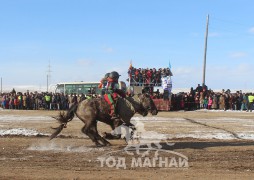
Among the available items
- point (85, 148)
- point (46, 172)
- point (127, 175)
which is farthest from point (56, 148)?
point (127, 175)

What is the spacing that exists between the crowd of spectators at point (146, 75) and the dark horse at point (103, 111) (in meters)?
22.3

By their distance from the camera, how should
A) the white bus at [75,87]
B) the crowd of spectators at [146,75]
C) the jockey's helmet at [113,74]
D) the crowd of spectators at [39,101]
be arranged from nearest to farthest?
the jockey's helmet at [113,74] < the crowd of spectators at [146,75] < the crowd of spectators at [39,101] < the white bus at [75,87]

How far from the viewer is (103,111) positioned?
42.2 ft

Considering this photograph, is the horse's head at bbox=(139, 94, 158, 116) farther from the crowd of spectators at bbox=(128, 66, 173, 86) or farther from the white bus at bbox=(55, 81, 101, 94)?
the white bus at bbox=(55, 81, 101, 94)

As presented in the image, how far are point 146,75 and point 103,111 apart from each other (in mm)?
23076

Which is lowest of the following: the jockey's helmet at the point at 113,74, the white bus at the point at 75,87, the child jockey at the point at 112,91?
the child jockey at the point at 112,91

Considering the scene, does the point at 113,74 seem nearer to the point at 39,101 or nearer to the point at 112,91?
the point at 112,91

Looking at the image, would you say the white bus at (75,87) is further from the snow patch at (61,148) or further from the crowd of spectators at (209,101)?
the snow patch at (61,148)

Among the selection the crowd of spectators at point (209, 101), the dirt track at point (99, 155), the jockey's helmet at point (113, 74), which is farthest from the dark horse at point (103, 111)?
the crowd of spectators at point (209, 101)

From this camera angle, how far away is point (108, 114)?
12914mm

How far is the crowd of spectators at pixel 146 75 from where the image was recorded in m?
35.5

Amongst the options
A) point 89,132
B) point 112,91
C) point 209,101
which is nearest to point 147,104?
point 112,91

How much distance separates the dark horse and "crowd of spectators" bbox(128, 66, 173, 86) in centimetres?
2232

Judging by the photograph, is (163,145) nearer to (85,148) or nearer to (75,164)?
(85,148)
